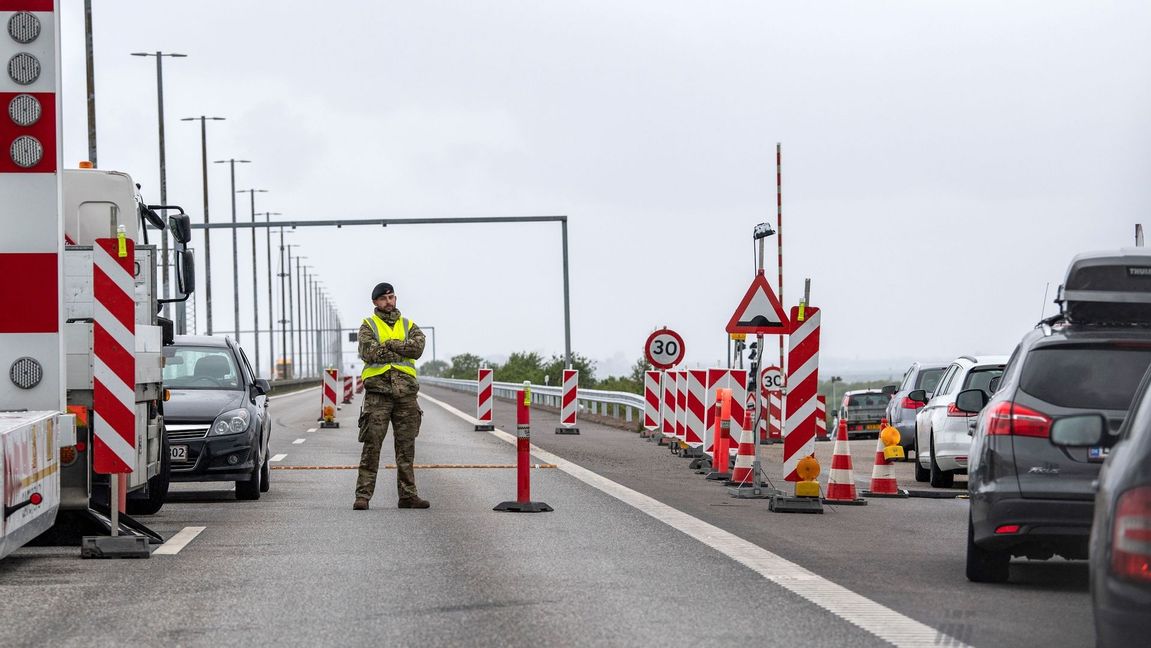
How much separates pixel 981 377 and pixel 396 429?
7344 mm

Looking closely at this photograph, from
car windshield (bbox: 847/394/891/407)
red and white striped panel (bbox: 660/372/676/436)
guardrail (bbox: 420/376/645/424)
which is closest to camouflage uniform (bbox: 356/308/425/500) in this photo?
red and white striped panel (bbox: 660/372/676/436)

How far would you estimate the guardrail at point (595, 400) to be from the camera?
36719 mm

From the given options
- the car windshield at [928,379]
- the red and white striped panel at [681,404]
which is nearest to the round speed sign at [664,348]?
Answer: the red and white striped panel at [681,404]

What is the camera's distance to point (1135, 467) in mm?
5223

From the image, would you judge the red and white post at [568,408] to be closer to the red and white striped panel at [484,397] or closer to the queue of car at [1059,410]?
the red and white striped panel at [484,397]

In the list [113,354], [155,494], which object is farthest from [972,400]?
[155,494]

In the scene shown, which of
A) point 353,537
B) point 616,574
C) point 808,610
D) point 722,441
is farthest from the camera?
point 722,441

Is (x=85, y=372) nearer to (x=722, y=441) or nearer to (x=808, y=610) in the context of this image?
(x=808, y=610)

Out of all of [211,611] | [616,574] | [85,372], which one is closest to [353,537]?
[85,372]

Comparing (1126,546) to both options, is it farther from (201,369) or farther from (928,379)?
(928,379)

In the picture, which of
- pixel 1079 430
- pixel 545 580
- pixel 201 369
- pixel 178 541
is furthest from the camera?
pixel 201 369

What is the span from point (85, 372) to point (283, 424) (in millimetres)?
26201

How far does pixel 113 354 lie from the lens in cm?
1136

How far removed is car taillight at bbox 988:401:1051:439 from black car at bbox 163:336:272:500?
845 centimetres
